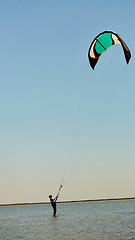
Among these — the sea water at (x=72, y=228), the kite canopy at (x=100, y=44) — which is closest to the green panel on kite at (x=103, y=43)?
the kite canopy at (x=100, y=44)

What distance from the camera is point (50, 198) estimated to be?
24.7m

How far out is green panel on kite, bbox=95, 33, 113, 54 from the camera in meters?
15.7

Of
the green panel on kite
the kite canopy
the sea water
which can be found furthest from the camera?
the green panel on kite

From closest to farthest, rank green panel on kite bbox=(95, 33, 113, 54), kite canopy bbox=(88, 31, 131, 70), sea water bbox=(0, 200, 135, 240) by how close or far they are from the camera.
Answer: sea water bbox=(0, 200, 135, 240), kite canopy bbox=(88, 31, 131, 70), green panel on kite bbox=(95, 33, 113, 54)

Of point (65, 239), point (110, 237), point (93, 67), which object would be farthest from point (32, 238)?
point (93, 67)

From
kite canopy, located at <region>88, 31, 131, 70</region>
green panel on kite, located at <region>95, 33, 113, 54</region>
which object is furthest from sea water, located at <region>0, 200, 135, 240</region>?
green panel on kite, located at <region>95, 33, 113, 54</region>

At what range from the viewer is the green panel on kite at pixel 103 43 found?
15.7 m

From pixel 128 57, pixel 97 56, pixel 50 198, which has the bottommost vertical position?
pixel 50 198

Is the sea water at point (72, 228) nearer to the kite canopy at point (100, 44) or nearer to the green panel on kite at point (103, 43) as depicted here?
the kite canopy at point (100, 44)

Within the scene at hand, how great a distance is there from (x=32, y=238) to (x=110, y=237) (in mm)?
3764

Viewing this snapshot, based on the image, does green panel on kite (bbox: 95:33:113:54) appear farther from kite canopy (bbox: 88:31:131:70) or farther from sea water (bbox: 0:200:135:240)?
sea water (bbox: 0:200:135:240)

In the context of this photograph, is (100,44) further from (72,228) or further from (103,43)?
(72,228)

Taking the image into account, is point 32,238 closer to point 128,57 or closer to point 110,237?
point 110,237

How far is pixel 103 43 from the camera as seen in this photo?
16.2 metres
